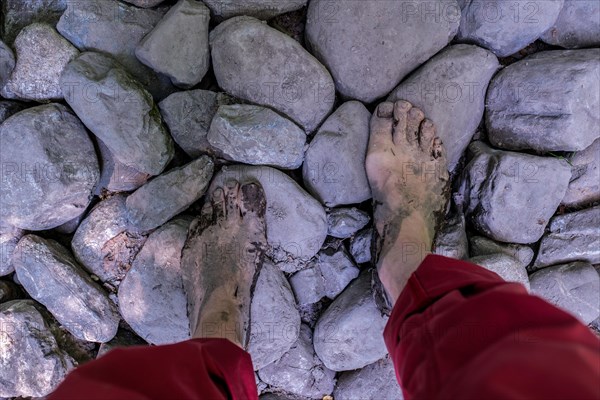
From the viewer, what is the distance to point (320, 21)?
1.75 meters

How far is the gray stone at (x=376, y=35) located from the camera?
1.71 metres

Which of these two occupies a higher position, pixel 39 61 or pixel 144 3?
pixel 144 3

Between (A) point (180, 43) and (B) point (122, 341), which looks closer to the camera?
(A) point (180, 43)

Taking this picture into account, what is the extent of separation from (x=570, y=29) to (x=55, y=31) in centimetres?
185

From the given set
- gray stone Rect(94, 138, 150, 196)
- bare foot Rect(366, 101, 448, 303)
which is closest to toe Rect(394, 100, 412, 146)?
bare foot Rect(366, 101, 448, 303)

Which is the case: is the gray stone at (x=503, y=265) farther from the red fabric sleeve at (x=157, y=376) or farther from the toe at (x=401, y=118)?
the red fabric sleeve at (x=157, y=376)

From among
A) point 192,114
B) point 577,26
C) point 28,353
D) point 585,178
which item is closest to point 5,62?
point 192,114

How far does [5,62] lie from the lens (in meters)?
1.67

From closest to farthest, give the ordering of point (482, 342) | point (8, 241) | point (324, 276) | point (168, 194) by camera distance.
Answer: point (482, 342), point (168, 194), point (8, 241), point (324, 276)

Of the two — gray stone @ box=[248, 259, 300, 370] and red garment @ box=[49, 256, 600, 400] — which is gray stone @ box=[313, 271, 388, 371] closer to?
gray stone @ box=[248, 259, 300, 370]

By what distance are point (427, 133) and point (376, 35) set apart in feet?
1.33

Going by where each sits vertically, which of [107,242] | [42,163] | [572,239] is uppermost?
[42,163]

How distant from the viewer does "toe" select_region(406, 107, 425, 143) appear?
5.87ft

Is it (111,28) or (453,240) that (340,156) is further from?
(111,28)
